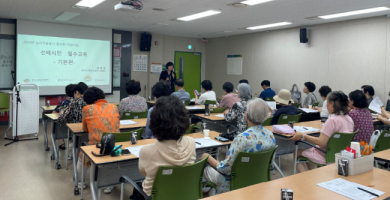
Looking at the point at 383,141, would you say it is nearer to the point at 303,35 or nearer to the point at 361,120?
the point at 361,120

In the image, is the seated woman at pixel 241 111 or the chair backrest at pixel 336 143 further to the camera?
the seated woman at pixel 241 111

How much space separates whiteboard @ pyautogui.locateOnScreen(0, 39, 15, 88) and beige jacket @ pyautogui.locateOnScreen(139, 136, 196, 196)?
731 centimetres

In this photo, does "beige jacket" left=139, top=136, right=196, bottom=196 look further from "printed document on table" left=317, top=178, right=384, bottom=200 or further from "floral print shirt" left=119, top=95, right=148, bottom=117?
"floral print shirt" left=119, top=95, right=148, bottom=117

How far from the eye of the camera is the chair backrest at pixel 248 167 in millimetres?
2223

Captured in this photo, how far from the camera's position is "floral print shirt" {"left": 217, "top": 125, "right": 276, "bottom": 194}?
7.52 feet

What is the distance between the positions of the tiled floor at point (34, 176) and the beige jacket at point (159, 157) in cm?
172

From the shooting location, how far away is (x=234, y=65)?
10203 mm

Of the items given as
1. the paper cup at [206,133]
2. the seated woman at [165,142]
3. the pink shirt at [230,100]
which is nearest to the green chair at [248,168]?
the seated woman at [165,142]

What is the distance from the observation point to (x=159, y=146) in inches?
77.1

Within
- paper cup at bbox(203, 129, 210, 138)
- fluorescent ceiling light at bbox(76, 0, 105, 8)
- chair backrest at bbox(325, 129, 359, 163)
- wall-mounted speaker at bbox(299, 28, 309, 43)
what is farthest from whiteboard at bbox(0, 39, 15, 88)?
chair backrest at bbox(325, 129, 359, 163)

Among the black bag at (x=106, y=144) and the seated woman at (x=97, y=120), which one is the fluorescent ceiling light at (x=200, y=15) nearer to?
the seated woman at (x=97, y=120)

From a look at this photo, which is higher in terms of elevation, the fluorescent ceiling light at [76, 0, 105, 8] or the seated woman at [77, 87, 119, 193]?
the fluorescent ceiling light at [76, 0, 105, 8]

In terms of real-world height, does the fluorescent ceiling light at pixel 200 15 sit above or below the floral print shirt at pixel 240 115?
above

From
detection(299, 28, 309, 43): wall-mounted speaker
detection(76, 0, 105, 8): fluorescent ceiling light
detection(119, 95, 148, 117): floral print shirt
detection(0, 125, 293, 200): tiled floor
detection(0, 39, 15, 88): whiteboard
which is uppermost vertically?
detection(76, 0, 105, 8): fluorescent ceiling light
